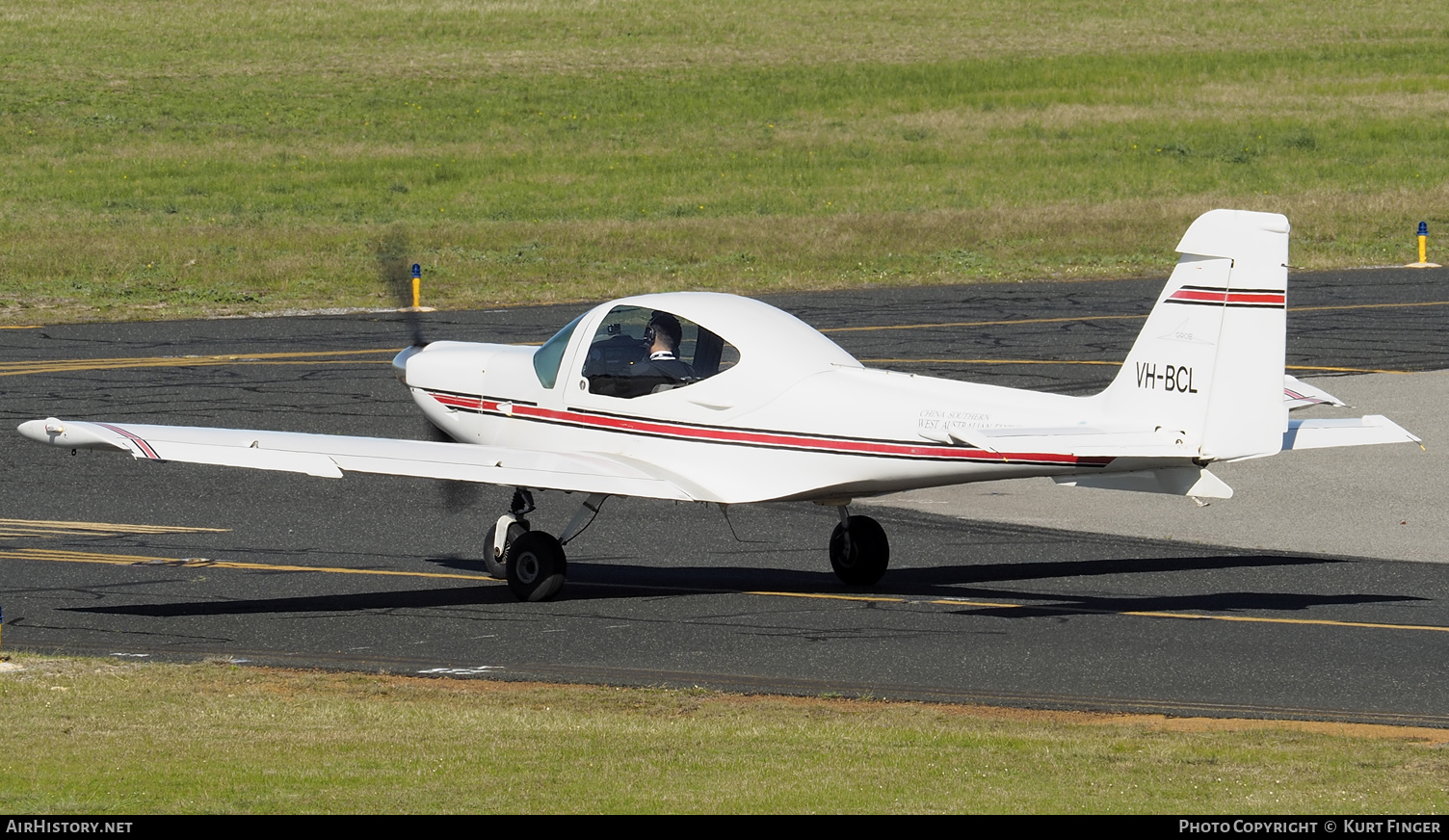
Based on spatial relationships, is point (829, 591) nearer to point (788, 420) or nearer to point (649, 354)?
point (788, 420)

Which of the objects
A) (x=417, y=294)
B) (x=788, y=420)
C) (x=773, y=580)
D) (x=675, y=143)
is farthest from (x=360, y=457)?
(x=675, y=143)

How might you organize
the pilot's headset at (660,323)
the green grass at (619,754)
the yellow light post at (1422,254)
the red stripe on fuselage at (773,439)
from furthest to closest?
the yellow light post at (1422,254) < the pilot's headset at (660,323) < the red stripe on fuselage at (773,439) < the green grass at (619,754)

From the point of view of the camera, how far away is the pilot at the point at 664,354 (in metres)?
13.9

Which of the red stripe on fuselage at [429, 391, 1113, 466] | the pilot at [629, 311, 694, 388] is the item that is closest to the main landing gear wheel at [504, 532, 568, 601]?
the red stripe on fuselage at [429, 391, 1113, 466]

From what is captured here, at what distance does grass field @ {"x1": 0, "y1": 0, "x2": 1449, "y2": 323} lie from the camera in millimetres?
39750

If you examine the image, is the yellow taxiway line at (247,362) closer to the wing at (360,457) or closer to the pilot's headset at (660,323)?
the pilot's headset at (660,323)

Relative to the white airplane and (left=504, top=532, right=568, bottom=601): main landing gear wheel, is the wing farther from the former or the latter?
(left=504, top=532, right=568, bottom=601): main landing gear wheel

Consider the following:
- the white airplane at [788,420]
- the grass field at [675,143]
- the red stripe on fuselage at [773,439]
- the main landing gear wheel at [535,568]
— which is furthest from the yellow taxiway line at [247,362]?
→ the main landing gear wheel at [535,568]

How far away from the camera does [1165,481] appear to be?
1213 cm

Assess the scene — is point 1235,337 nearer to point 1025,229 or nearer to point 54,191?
point 1025,229

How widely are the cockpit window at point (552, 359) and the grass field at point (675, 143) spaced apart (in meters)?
20.0

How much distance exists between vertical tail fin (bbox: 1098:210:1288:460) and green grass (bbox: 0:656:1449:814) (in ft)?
8.06

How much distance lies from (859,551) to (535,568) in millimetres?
2479
